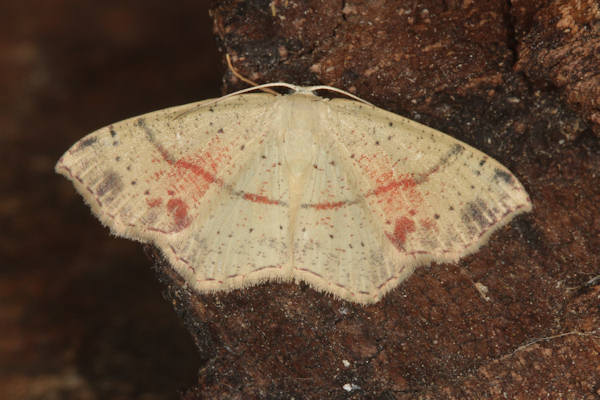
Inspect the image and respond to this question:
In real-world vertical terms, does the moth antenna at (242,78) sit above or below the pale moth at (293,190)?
above

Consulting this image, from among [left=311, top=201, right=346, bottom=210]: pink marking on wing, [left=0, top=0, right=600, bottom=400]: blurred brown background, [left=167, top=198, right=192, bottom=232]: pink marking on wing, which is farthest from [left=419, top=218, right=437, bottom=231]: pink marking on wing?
[left=167, top=198, right=192, bottom=232]: pink marking on wing

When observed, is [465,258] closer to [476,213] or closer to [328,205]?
[476,213]

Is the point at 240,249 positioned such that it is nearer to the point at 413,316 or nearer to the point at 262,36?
the point at 413,316

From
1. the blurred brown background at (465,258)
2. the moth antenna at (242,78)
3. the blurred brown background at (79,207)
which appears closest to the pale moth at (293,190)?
the moth antenna at (242,78)

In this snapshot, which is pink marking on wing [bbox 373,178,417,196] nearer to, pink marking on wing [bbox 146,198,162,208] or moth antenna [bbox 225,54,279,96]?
moth antenna [bbox 225,54,279,96]

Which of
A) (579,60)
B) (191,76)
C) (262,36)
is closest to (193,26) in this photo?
(191,76)

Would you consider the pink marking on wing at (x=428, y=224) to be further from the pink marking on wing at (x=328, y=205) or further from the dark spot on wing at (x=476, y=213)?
the pink marking on wing at (x=328, y=205)
